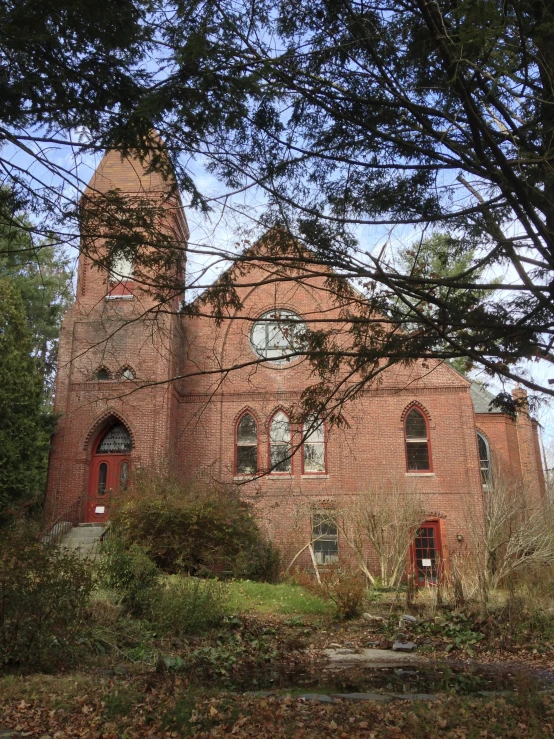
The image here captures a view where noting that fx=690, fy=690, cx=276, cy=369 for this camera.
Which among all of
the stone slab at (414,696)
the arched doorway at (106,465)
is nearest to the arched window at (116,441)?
the arched doorway at (106,465)

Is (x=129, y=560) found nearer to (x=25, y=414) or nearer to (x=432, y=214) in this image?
(x=432, y=214)

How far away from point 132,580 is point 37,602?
3.33 m

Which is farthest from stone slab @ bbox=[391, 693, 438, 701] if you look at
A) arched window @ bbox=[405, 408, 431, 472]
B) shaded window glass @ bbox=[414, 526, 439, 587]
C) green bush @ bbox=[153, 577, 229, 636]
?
arched window @ bbox=[405, 408, 431, 472]

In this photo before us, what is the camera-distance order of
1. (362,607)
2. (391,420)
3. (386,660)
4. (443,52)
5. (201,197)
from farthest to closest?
(391,420) < (362,607) < (386,660) < (201,197) < (443,52)

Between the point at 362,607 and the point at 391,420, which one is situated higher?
the point at 391,420

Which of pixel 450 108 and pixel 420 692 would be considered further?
pixel 420 692

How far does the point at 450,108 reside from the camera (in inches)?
216

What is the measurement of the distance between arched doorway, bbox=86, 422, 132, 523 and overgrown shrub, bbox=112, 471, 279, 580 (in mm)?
3885

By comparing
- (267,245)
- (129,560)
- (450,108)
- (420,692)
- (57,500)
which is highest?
(450,108)

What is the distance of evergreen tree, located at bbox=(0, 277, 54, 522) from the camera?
18562 millimetres

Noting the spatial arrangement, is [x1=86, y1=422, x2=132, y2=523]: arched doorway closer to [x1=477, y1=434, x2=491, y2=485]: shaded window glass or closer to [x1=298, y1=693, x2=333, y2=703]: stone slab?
[x1=477, y1=434, x2=491, y2=485]: shaded window glass

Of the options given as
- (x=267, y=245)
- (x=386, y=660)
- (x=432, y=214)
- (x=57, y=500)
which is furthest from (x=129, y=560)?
(x=57, y=500)

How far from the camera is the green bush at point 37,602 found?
7.20 m

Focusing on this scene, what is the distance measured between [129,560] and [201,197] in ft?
22.4
